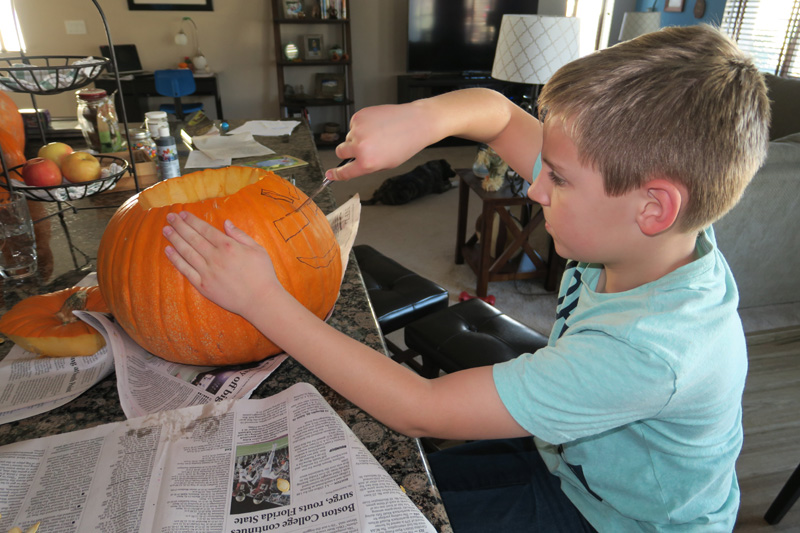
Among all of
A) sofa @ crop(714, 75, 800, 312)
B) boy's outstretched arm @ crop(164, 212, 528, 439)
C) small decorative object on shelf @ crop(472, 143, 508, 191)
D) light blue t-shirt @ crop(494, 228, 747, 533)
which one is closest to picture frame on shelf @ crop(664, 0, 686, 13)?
sofa @ crop(714, 75, 800, 312)

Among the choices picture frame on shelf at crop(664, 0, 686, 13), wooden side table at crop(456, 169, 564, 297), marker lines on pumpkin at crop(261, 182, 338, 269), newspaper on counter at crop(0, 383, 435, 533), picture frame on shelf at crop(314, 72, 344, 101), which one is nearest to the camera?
newspaper on counter at crop(0, 383, 435, 533)

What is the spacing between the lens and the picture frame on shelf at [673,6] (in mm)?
4936

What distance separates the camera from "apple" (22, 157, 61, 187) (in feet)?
3.31

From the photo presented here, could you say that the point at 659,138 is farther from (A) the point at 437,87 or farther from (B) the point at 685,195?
(A) the point at 437,87

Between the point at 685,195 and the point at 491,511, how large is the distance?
55 centimetres

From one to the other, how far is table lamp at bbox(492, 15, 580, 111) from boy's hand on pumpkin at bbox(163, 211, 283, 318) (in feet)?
6.48

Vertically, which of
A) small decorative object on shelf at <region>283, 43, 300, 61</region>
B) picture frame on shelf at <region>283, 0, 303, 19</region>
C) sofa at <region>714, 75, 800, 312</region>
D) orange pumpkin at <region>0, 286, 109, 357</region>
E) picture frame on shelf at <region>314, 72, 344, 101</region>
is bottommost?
sofa at <region>714, 75, 800, 312</region>

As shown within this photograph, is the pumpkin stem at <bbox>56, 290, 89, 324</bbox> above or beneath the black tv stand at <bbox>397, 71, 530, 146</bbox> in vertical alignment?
above

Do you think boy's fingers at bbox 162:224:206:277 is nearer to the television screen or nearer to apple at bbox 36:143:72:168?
apple at bbox 36:143:72:168

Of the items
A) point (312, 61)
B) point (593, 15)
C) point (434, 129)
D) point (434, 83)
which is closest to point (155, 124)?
point (434, 129)

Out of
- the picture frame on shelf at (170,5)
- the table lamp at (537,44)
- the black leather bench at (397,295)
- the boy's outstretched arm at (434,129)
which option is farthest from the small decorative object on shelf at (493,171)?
the picture frame on shelf at (170,5)

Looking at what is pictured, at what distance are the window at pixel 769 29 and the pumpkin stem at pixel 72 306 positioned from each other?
4631 millimetres

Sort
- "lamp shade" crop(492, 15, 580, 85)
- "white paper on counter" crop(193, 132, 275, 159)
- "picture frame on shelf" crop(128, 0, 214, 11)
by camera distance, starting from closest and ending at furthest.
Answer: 1. "white paper on counter" crop(193, 132, 275, 159)
2. "lamp shade" crop(492, 15, 580, 85)
3. "picture frame on shelf" crop(128, 0, 214, 11)

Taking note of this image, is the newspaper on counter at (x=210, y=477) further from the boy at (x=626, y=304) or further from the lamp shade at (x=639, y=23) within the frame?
the lamp shade at (x=639, y=23)
